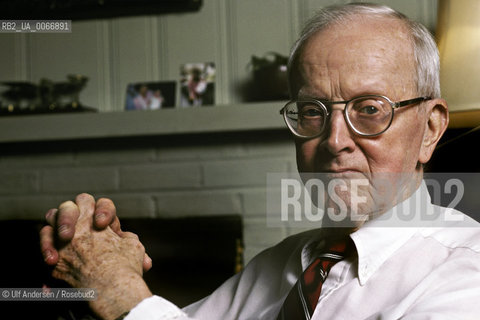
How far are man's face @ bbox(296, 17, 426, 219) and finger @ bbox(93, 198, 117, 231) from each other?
0.37 meters

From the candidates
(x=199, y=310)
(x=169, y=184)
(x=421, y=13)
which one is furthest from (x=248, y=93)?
(x=199, y=310)

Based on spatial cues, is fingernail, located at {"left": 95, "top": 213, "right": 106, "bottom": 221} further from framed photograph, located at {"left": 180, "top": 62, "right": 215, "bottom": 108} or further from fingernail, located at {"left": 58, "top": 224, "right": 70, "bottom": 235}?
framed photograph, located at {"left": 180, "top": 62, "right": 215, "bottom": 108}

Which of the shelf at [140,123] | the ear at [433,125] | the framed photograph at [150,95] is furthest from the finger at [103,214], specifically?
the framed photograph at [150,95]

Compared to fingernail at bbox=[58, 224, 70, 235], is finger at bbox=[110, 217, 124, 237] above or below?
below

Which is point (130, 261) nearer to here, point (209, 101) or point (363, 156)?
point (363, 156)

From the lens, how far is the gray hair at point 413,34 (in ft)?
3.03

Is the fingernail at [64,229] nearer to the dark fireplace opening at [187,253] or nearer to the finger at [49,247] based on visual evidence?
the finger at [49,247]

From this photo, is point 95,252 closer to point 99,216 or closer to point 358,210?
point 99,216

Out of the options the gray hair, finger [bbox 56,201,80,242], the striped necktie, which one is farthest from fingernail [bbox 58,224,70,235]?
the gray hair

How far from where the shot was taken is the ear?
3.13 ft

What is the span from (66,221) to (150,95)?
1.26m

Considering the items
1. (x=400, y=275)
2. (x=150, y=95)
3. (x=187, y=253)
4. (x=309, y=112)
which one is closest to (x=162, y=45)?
(x=150, y=95)

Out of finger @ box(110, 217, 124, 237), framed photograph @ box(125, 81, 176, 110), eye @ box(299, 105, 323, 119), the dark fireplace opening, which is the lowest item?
the dark fireplace opening

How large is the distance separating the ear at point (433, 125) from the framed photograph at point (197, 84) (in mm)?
1108
